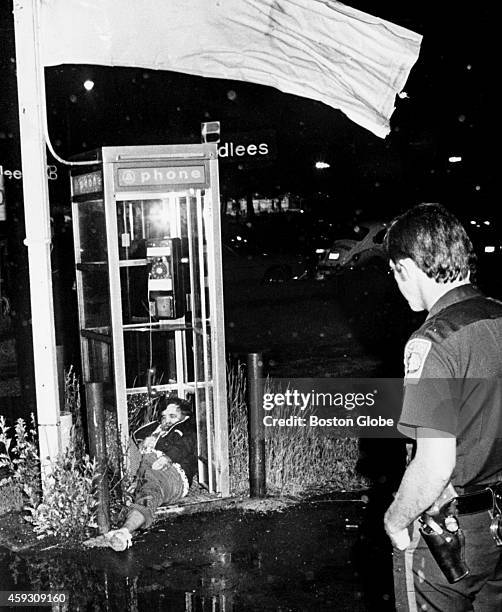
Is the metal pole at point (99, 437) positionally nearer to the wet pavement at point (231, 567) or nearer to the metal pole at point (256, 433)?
the wet pavement at point (231, 567)

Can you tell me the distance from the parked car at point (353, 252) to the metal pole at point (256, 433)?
1622 centimetres

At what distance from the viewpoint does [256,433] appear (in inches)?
269

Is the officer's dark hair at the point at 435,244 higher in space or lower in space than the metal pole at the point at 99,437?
higher

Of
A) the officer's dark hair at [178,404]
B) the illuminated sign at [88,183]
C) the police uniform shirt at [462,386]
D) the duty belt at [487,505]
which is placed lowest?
the officer's dark hair at [178,404]

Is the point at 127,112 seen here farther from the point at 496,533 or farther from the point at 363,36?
the point at 496,533

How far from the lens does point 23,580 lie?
5488 mm

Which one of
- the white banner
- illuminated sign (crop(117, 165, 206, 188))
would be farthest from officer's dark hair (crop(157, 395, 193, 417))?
the white banner

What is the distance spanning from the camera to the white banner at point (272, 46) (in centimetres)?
636

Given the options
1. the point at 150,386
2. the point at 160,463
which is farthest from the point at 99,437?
the point at 150,386

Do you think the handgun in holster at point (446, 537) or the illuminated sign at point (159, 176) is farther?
the illuminated sign at point (159, 176)

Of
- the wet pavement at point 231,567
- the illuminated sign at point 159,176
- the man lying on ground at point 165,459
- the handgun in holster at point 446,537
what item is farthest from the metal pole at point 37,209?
the handgun in holster at point 446,537

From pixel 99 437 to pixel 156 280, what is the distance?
135cm

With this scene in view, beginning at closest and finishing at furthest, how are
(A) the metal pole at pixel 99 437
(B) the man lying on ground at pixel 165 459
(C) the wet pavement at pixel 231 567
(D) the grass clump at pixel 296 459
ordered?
(C) the wet pavement at pixel 231 567, (A) the metal pole at pixel 99 437, (B) the man lying on ground at pixel 165 459, (D) the grass clump at pixel 296 459

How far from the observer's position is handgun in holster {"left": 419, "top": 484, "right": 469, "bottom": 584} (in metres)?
3.09
